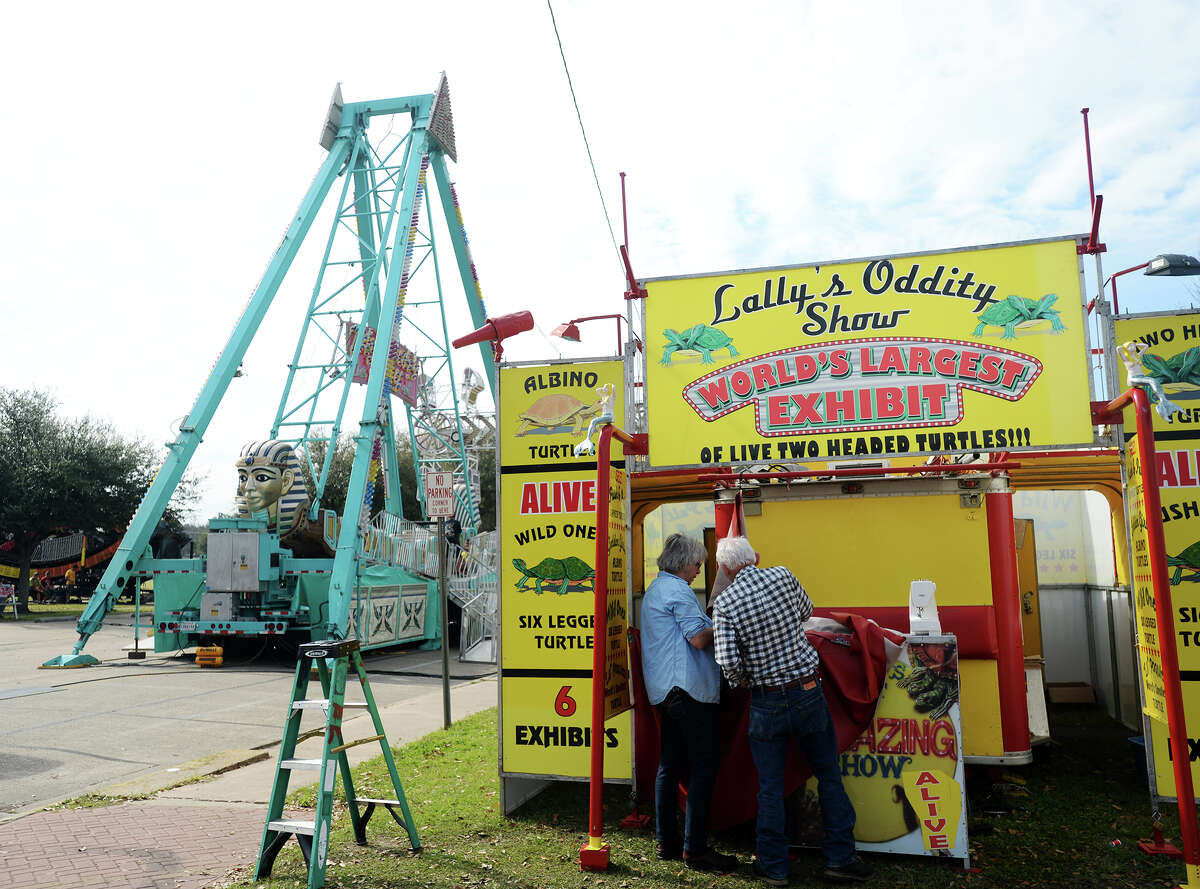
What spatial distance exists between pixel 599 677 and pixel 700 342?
231 centimetres

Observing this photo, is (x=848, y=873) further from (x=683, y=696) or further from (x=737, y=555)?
(x=737, y=555)

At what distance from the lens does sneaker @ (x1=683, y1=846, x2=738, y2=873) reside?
4.86 meters

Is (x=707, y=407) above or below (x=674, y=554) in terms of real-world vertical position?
above

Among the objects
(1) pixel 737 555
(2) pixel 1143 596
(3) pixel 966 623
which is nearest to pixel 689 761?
(1) pixel 737 555

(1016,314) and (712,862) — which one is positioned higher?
(1016,314)

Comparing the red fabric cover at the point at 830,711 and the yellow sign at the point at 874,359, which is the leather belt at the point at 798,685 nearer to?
the red fabric cover at the point at 830,711

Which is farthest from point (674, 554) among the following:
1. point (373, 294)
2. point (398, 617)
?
point (373, 294)

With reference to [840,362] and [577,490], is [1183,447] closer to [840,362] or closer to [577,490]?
[840,362]

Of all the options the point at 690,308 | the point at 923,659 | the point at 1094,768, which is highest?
the point at 690,308

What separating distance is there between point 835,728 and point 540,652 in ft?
7.06

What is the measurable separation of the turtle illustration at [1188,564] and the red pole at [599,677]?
3471 millimetres

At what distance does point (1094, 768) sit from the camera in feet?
23.6

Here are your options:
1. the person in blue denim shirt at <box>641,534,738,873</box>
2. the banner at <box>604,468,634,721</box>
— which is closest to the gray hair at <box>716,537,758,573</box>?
the person in blue denim shirt at <box>641,534,738,873</box>

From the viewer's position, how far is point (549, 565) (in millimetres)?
6352
